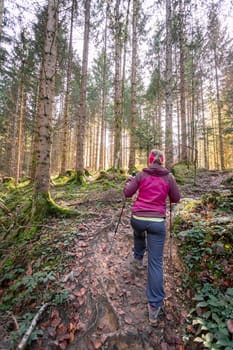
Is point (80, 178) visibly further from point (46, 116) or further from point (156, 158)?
point (156, 158)

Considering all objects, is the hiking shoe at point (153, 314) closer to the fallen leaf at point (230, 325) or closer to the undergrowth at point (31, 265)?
the fallen leaf at point (230, 325)

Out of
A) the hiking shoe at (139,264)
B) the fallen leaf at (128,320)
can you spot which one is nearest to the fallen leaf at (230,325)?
the fallen leaf at (128,320)

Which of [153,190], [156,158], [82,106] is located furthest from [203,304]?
[82,106]

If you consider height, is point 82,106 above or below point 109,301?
above

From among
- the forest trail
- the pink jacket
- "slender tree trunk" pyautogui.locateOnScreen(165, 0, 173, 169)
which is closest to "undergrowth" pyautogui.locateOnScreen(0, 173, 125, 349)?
the forest trail

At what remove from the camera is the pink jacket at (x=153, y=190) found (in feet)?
9.26

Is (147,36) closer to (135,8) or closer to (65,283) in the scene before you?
(135,8)

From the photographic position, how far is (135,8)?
10414 millimetres

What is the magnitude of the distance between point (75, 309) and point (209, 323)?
71.6 inches

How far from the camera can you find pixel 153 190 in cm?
285

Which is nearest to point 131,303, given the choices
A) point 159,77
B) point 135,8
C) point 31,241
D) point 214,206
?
point 31,241

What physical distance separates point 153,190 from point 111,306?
6.14ft

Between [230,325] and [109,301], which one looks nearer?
[230,325]

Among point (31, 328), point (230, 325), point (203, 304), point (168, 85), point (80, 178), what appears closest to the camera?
point (230, 325)
